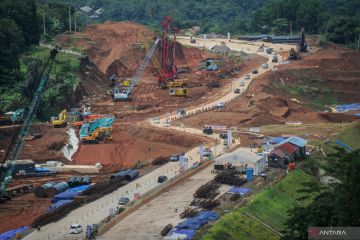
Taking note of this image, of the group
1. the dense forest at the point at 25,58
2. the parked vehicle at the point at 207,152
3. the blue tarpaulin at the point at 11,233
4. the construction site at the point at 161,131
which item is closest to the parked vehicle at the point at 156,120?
the construction site at the point at 161,131

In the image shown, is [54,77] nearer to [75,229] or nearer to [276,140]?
[276,140]

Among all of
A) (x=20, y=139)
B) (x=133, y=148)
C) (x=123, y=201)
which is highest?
(x=20, y=139)

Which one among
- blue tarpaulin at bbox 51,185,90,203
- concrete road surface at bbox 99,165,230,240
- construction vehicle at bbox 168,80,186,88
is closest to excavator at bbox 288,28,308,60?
construction vehicle at bbox 168,80,186,88

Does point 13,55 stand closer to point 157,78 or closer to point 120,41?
point 157,78

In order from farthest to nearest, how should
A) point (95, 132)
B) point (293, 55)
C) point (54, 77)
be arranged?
point (293, 55)
point (54, 77)
point (95, 132)

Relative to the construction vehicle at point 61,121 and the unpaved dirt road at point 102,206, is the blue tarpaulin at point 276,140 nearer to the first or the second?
the unpaved dirt road at point 102,206

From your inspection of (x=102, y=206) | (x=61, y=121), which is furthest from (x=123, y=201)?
(x=61, y=121)

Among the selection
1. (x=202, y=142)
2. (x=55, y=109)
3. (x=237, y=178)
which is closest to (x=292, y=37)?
(x=55, y=109)
